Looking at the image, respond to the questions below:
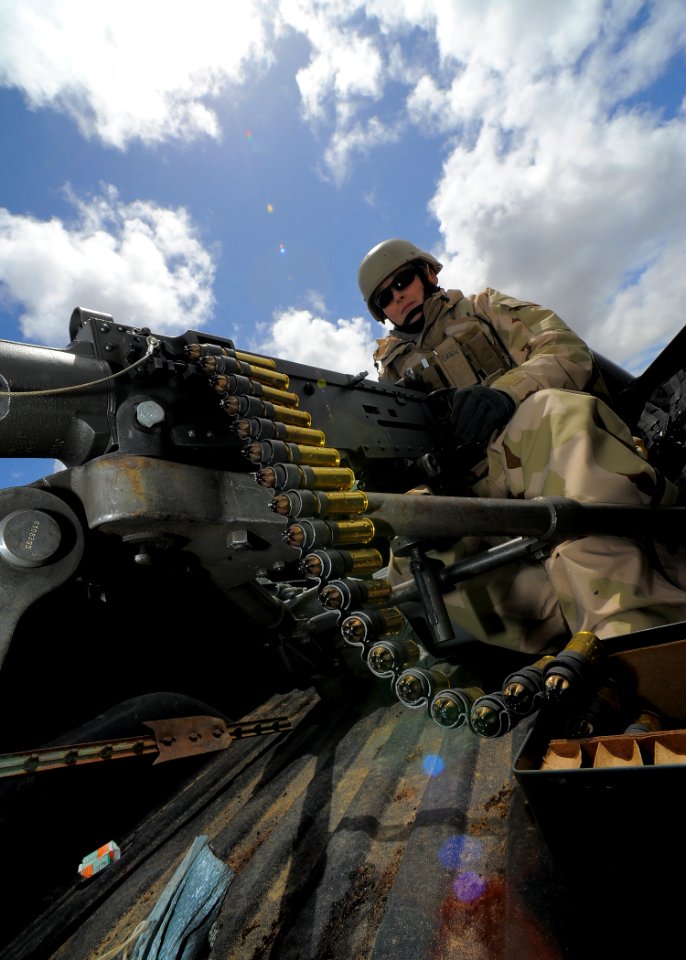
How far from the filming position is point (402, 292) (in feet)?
13.7

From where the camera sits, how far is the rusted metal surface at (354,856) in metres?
1.15

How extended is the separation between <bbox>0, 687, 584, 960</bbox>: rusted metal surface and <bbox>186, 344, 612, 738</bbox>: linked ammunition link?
0.44 m

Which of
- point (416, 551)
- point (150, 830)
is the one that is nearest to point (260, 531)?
point (416, 551)

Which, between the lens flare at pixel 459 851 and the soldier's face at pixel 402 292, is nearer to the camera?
the lens flare at pixel 459 851

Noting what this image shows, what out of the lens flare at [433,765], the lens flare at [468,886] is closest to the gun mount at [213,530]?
the lens flare at [468,886]

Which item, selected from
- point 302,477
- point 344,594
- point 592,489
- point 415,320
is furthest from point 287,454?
point 415,320

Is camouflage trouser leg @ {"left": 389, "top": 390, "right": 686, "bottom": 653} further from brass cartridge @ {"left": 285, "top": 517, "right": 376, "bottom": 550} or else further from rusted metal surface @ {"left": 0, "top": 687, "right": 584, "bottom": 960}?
brass cartridge @ {"left": 285, "top": 517, "right": 376, "bottom": 550}

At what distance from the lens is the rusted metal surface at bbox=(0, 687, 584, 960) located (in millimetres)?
1149

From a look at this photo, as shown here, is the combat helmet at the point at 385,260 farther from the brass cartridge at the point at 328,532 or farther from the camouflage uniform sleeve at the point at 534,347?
the brass cartridge at the point at 328,532

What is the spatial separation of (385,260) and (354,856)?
168 inches

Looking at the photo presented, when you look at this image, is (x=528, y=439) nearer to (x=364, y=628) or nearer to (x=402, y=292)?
(x=364, y=628)

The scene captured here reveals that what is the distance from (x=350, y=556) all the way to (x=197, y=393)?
1101 millimetres

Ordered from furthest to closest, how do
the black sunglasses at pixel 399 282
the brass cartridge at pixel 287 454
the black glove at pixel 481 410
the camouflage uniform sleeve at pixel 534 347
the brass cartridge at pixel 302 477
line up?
the black sunglasses at pixel 399 282 < the camouflage uniform sleeve at pixel 534 347 < the black glove at pixel 481 410 < the brass cartridge at pixel 287 454 < the brass cartridge at pixel 302 477

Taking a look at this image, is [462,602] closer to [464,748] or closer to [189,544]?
[464,748]
